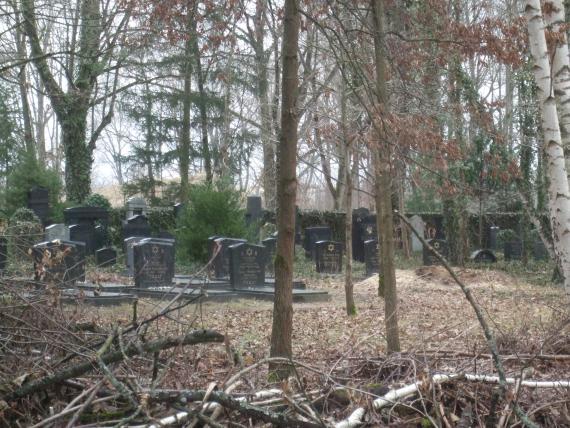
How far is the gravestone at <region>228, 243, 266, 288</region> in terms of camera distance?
17.0 m

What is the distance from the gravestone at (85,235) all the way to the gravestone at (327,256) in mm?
6970

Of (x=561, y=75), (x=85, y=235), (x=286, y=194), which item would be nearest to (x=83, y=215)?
(x=85, y=235)

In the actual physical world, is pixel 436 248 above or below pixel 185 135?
below

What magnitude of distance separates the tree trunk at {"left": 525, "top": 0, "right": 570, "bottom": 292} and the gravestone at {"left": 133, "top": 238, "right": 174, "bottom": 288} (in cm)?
925

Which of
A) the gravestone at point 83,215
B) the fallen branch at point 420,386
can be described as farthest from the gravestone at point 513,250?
the fallen branch at point 420,386

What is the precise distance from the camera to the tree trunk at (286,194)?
6199mm

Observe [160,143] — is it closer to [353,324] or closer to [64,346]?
[353,324]

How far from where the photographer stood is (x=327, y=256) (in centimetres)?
2284

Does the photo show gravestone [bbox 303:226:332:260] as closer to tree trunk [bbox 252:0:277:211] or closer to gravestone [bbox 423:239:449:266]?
tree trunk [bbox 252:0:277:211]

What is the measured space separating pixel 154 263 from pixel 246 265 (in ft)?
6.85

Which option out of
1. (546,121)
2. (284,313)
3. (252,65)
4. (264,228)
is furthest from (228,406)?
(252,65)

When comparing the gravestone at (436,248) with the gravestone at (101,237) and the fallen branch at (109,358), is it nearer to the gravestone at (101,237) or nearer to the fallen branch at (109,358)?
the gravestone at (101,237)

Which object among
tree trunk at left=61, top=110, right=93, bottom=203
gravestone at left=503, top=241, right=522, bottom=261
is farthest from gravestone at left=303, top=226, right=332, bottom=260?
tree trunk at left=61, top=110, right=93, bottom=203

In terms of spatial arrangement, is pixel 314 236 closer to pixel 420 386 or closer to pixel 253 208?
pixel 253 208
